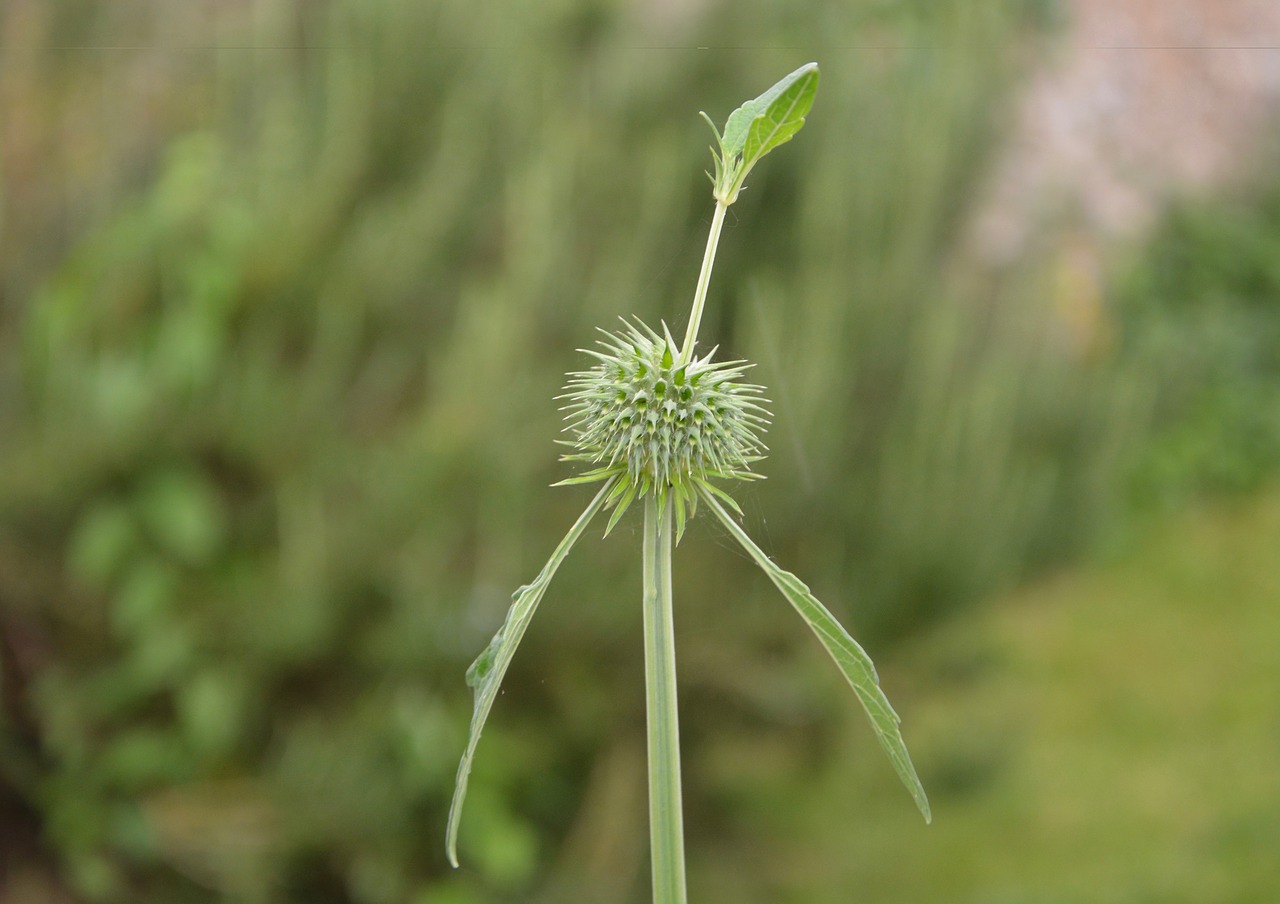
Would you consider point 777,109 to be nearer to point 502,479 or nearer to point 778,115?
point 778,115

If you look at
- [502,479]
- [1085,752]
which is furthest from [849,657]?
[1085,752]

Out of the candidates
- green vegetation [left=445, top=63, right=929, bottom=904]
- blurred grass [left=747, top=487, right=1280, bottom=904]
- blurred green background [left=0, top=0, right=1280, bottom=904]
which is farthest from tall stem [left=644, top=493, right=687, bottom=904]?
blurred grass [left=747, top=487, right=1280, bottom=904]

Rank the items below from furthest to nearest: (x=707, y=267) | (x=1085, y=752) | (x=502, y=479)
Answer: (x=1085, y=752)
(x=502, y=479)
(x=707, y=267)

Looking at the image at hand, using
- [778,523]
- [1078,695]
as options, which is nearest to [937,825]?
[1078,695]

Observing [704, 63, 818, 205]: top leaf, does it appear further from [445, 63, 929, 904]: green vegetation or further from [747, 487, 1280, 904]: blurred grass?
[747, 487, 1280, 904]: blurred grass

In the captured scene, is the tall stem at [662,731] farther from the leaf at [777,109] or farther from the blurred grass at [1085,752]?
the blurred grass at [1085,752]

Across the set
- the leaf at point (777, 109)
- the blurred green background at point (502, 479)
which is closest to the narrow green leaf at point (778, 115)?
the leaf at point (777, 109)

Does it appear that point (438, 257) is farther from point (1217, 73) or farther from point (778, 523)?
point (1217, 73)
